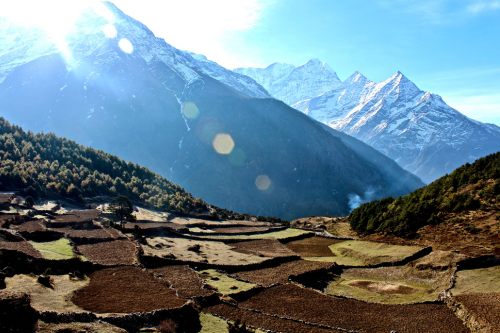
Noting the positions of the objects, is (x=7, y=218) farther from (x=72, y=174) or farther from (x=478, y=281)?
(x=478, y=281)

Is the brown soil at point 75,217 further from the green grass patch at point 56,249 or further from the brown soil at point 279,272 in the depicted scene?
the brown soil at point 279,272

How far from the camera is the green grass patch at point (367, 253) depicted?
7006cm

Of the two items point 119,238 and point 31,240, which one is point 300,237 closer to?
point 119,238

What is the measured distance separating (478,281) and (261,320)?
28231 millimetres

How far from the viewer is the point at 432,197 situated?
95.8m

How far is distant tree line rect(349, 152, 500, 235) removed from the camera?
83688 mm

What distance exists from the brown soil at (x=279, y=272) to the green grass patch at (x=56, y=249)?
75.6ft

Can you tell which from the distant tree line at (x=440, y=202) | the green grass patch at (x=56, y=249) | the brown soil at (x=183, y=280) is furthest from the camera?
the distant tree line at (x=440, y=202)

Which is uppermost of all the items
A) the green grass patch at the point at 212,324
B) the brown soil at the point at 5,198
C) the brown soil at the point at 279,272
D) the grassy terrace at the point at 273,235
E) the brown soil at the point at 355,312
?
the brown soil at the point at 5,198

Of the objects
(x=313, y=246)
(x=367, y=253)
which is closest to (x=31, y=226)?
(x=313, y=246)

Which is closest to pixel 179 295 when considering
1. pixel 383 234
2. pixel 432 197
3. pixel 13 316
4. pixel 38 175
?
pixel 13 316

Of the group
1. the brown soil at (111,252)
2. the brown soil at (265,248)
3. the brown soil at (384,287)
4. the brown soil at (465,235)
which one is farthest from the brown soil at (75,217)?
the brown soil at (465,235)

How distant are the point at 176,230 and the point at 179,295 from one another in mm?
53750

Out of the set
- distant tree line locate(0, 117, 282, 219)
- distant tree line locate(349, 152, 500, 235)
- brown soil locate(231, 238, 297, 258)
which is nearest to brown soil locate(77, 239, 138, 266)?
brown soil locate(231, 238, 297, 258)
